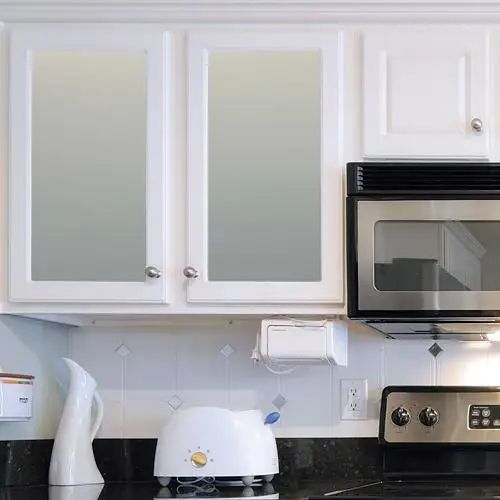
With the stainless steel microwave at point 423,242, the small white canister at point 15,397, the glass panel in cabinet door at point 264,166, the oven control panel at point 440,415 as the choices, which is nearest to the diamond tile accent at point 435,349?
the oven control panel at point 440,415

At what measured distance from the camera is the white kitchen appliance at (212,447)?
307 cm

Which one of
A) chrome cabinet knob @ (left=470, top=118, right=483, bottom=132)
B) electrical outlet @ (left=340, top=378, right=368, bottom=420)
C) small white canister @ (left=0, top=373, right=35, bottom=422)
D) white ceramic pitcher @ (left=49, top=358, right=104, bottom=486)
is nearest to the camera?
small white canister @ (left=0, top=373, right=35, bottom=422)

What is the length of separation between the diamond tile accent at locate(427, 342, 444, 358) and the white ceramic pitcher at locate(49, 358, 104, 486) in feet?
2.97

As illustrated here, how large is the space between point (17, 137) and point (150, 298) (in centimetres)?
53

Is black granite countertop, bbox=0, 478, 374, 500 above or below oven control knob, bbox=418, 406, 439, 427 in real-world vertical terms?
below

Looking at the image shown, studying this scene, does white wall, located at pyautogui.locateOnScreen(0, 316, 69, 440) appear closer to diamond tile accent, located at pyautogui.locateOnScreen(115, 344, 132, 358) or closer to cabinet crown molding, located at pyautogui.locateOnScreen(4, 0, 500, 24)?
diamond tile accent, located at pyautogui.locateOnScreen(115, 344, 132, 358)

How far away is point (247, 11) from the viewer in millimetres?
3084

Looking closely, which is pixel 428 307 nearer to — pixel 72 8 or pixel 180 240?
pixel 180 240

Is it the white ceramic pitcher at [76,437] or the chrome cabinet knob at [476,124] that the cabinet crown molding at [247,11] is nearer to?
the chrome cabinet knob at [476,124]

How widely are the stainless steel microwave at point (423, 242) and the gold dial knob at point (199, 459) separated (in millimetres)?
517

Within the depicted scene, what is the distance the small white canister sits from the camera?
2.90 m

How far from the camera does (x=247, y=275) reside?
10.0 feet

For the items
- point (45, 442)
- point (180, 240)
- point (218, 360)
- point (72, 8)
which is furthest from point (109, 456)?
point (72, 8)

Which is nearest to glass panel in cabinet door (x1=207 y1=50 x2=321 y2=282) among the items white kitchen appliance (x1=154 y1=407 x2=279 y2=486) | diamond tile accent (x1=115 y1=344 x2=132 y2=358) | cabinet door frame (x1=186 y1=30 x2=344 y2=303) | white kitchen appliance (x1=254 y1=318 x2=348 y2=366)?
cabinet door frame (x1=186 y1=30 x2=344 y2=303)
